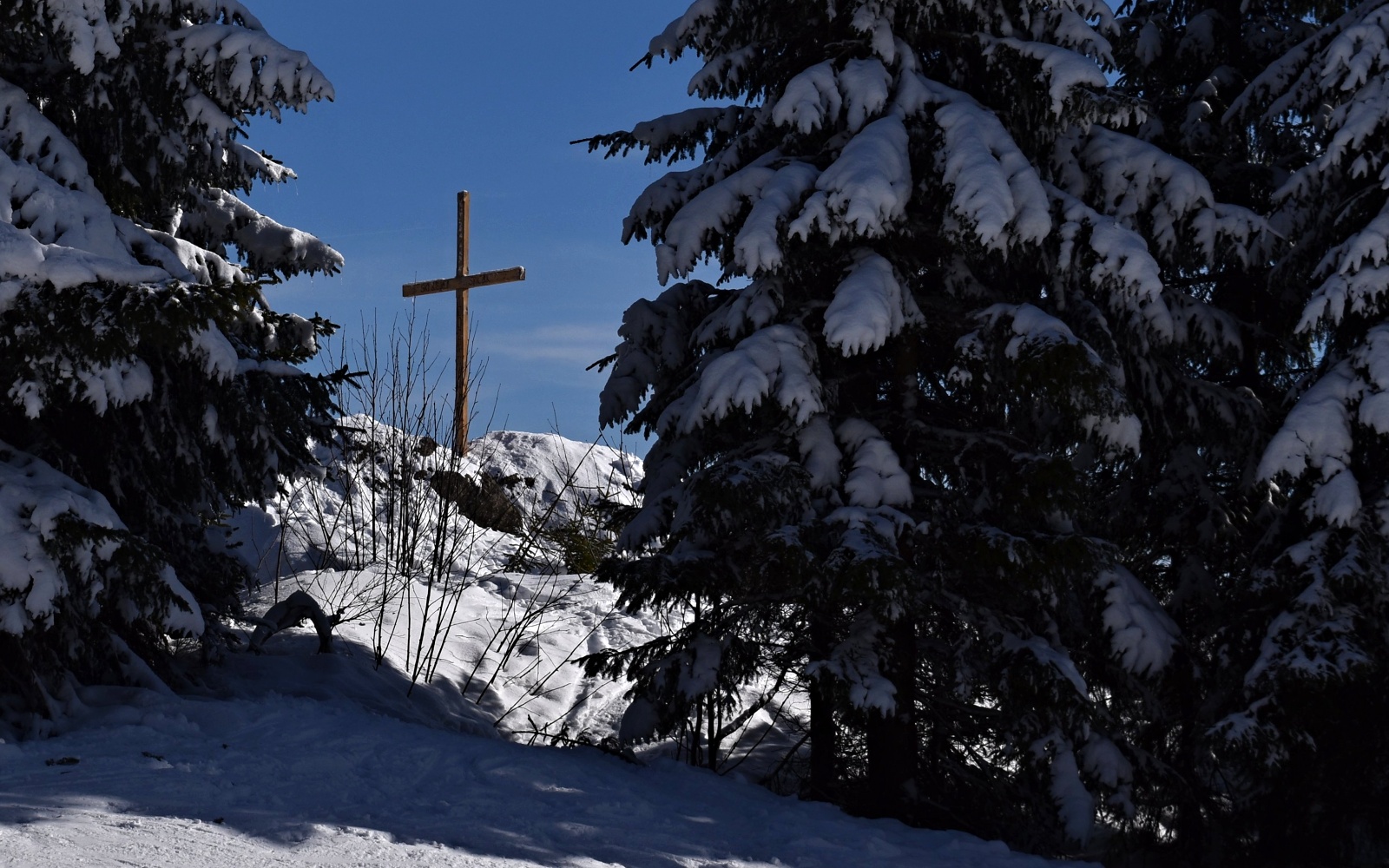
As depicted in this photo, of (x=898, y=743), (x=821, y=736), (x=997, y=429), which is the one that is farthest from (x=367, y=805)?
(x=997, y=429)

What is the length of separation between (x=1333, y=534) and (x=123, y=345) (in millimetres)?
6893

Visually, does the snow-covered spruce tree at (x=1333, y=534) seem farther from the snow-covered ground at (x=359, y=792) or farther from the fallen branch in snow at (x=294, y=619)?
the fallen branch in snow at (x=294, y=619)

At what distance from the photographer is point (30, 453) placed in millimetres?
6141

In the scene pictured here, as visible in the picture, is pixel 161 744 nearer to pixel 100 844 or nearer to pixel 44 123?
pixel 100 844

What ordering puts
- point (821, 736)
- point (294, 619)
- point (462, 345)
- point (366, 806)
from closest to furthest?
point (366, 806) < point (821, 736) < point (294, 619) < point (462, 345)

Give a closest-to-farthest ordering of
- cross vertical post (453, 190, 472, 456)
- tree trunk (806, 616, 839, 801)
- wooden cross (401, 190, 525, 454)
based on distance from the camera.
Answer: tree trunk (806, 616, 839, 801), cross vertical post (453, 190, 472, 456), wooden cross (401, 190, 525, 454)

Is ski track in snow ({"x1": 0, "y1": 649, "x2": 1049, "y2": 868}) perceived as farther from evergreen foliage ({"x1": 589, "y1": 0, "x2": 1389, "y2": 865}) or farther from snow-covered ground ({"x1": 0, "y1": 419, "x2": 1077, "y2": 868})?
evergreen foliage ({"x1": 589, "y1": 0, "x2": 1389, "y2": 865})

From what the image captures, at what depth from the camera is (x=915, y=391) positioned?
285 inches

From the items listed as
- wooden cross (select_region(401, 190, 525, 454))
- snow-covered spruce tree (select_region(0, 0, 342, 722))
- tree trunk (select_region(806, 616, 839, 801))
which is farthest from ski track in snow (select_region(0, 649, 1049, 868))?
wooden cross (select_region(401, 190, 525, 454))

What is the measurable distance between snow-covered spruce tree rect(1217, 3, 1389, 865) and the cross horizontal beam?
9.24 meters

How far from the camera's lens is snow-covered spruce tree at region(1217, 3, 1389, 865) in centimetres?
682

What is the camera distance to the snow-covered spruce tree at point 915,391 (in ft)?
20.7

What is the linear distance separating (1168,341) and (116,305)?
6.51 m

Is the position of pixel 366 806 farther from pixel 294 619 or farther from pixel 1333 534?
pixel 1333 534
